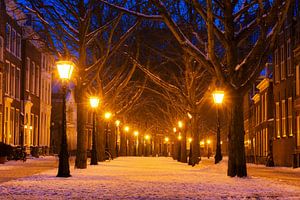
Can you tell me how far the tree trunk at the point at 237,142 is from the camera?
23156 mm

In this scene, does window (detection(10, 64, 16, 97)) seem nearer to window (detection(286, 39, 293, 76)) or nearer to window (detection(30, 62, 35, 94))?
window (detection(30, 62, 35, 94))

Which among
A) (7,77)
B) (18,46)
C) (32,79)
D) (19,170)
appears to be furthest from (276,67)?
(19,170)

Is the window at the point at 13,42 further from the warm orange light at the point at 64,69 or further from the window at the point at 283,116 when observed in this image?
the warm orange light at the point at 64,69

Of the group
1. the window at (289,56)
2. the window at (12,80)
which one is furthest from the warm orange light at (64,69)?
the window at (12,80)

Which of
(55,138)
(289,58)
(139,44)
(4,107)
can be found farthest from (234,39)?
A: (55,138)

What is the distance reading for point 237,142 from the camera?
2317 centimetres

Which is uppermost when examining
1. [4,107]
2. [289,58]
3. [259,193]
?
[289,58]

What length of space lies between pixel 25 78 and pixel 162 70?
55.6 feet

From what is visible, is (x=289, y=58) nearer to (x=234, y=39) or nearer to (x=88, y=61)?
(x=88, y=61)

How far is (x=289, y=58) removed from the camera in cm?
4822

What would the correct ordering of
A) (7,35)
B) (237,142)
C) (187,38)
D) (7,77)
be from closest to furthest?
(237,142)
(187,38)
(7,77)
(7,35)

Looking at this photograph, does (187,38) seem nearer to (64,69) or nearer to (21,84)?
(64,69)

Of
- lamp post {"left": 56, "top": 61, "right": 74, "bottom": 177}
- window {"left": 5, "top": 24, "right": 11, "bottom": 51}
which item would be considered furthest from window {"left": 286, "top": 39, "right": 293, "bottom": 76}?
lamp post {"left": 56, "top": 61, "right": 74, "bottom": 177}

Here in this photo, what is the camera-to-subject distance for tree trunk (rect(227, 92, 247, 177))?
76.0ft
